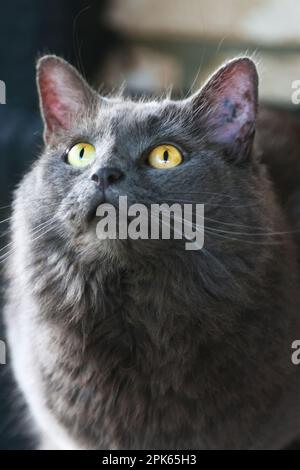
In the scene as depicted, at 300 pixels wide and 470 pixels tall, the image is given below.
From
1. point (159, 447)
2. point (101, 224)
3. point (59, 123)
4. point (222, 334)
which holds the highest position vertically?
point (59, 123)

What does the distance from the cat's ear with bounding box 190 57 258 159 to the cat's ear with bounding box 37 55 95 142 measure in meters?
0.27

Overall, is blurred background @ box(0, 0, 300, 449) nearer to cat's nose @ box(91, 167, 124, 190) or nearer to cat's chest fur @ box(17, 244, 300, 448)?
cat's chest fur @ box(17, 244, 300, 448)

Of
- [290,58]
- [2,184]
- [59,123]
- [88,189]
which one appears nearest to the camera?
[88,189]

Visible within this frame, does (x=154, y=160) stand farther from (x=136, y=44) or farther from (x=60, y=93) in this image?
(x=136, y=44)

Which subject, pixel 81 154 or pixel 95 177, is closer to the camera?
pixel 95 177

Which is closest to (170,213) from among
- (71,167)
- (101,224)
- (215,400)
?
(101,224)

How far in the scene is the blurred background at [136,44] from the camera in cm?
253

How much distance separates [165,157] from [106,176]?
0.16 meters

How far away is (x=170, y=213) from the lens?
123cm

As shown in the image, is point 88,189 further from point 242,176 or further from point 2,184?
point 2,184

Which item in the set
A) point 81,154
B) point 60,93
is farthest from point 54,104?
point 81,154

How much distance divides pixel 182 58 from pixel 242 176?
5.99 feet

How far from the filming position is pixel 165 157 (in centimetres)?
130

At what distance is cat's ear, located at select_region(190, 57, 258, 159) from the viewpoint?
4.39ft
